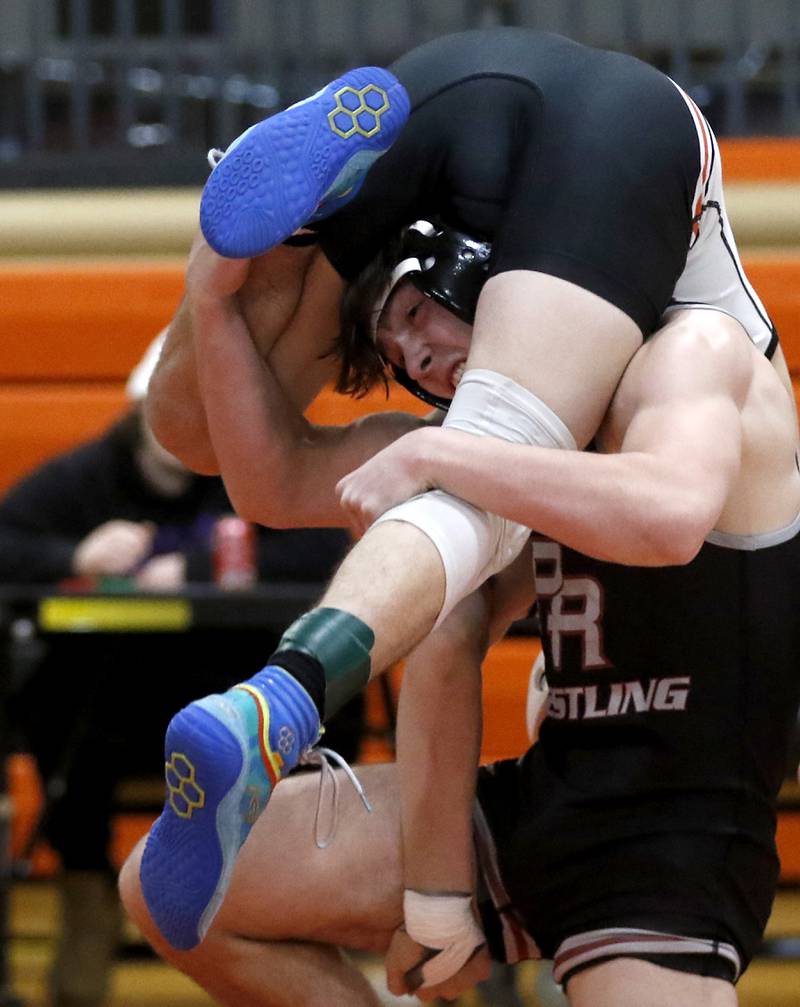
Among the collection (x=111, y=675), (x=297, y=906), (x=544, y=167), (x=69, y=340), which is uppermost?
(x=544, y=167)

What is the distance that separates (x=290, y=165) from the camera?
1.89m

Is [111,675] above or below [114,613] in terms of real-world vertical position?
below

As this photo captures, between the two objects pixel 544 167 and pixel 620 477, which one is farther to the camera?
pixel 544 167

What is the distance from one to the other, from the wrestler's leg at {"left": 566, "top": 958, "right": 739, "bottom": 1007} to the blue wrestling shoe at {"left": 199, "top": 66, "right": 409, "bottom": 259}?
3.02ft

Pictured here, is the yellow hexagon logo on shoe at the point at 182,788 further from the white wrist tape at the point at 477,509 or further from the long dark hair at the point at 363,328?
the long dark hair at the point at 363,328

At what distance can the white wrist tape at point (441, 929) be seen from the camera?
6.84 ft

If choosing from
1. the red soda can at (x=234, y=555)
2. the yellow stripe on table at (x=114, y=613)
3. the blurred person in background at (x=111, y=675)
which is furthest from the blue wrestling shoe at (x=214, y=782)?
the red soda can at (x=234, y=555)

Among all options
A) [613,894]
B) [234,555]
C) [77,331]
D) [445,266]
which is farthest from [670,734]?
[77,331]

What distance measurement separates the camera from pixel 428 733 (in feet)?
6.91

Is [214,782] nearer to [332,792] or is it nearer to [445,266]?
[332,792]

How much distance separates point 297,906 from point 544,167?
36.9 inches

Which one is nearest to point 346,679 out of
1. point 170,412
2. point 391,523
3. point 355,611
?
point 355,611

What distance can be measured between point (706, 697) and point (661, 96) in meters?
0.71

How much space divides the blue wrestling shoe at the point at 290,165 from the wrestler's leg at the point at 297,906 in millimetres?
712
